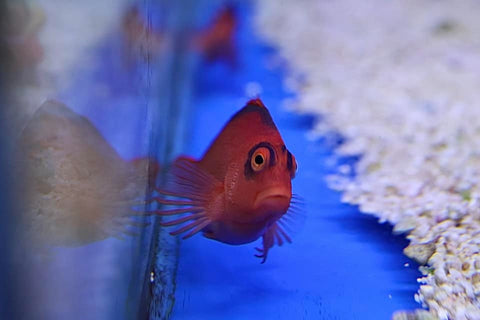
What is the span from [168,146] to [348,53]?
2.52 metres

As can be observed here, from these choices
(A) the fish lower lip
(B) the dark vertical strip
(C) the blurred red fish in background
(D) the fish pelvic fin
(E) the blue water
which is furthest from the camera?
(C) the blurred red fish in background

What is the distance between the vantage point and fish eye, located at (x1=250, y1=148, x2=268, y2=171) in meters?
1.16

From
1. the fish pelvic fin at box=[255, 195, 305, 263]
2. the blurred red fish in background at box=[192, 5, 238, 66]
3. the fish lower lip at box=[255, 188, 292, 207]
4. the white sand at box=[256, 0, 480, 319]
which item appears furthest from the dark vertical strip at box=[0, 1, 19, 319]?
the blurred red fish in background at box=[192, 5, 238, 66]

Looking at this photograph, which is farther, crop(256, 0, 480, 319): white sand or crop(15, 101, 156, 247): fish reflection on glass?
crop(256, 0, 480, 319): white sand

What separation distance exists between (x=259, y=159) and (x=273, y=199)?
113mm

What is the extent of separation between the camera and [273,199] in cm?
113

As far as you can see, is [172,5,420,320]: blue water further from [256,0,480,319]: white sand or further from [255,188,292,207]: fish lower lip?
[255,188,292,207]: fish lower lip

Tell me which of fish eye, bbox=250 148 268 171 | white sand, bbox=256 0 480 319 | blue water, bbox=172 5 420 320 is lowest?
blue water, bbox=172 5 420 320

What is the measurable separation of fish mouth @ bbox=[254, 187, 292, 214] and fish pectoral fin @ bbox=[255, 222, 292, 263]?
25cm

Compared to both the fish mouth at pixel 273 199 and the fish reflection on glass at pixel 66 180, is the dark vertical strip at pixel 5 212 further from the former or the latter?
the fish mouth at pixel 273 199

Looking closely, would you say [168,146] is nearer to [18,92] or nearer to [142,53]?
[142,53]

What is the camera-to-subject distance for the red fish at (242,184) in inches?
45.4

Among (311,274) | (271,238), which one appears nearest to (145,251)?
(271,238)

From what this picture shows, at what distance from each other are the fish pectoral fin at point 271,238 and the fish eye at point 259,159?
31 centimetres
